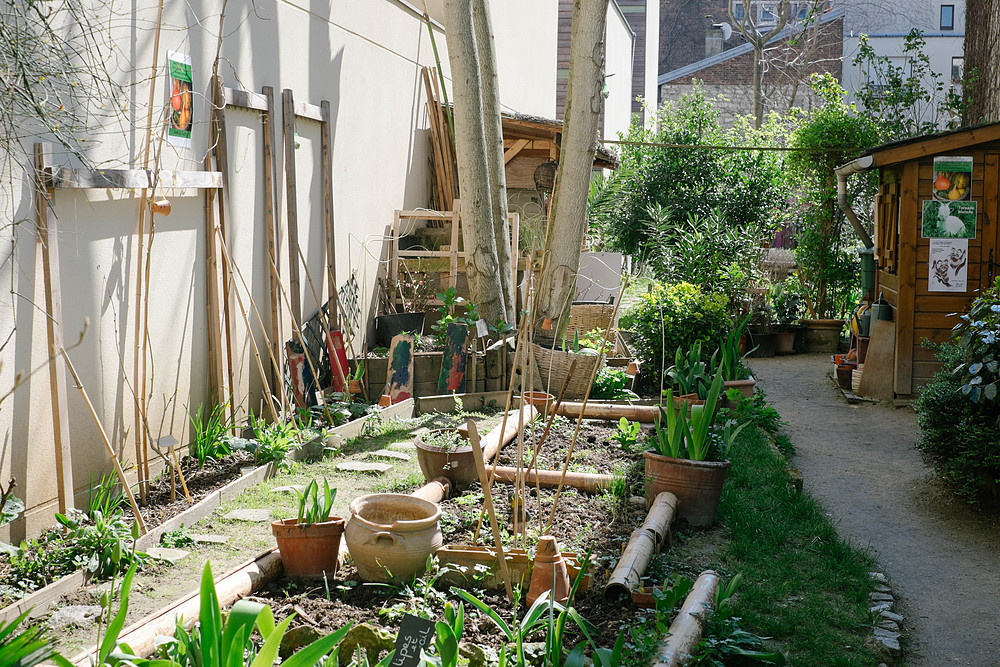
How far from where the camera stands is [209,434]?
18.2 feet

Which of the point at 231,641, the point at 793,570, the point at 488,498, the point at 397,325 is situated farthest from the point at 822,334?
the point at 231,641

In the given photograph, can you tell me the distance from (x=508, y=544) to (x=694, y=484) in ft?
4.12

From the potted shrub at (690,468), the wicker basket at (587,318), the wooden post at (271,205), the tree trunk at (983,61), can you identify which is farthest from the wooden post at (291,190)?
the tree trunk at (983,61)

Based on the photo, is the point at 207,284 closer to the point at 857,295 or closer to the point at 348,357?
the point at 348,357

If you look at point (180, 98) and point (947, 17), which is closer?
point (180, 98)

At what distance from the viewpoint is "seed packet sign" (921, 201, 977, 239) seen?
8.49 metres

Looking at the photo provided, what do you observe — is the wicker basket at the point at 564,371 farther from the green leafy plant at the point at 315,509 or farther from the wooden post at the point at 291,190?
the green leafy plant at the point at 315,509

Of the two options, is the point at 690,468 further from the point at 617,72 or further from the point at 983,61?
the point at 617,72

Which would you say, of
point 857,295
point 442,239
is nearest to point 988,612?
point 442,239

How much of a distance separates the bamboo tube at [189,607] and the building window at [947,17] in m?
28.2

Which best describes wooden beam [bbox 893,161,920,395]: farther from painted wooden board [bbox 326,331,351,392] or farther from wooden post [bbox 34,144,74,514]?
wooden post [bbox 34,144,74,514]

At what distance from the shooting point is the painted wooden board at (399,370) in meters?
7.35

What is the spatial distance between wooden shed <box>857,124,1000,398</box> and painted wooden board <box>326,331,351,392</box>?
5451 millimetres

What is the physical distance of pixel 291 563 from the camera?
3.65 m
